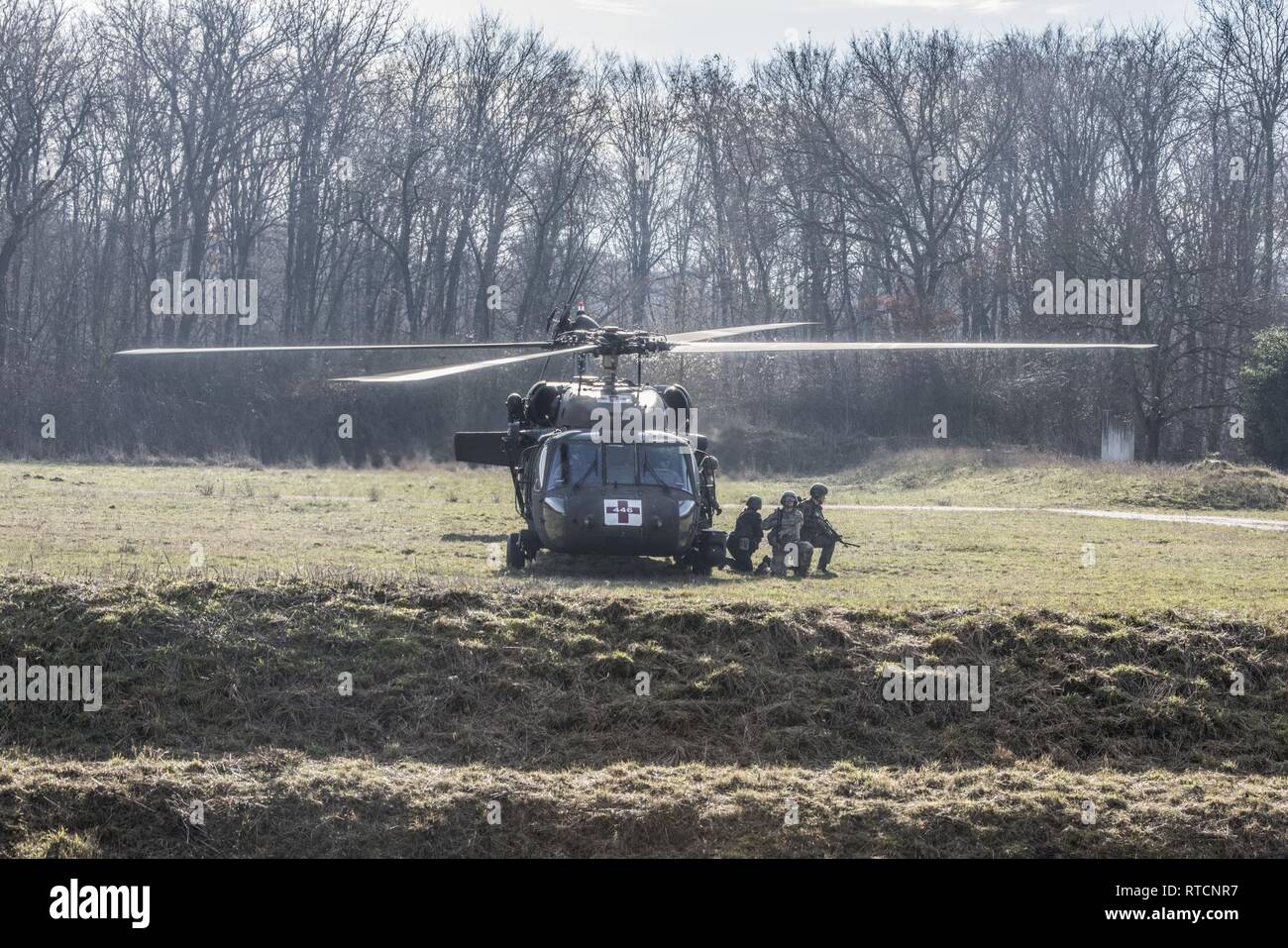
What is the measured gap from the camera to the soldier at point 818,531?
18516 mm

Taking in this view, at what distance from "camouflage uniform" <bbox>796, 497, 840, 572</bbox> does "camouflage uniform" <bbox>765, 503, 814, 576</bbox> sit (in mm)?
216

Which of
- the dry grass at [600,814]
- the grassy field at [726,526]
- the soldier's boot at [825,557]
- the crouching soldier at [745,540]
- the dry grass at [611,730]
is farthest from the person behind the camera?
the crouching soldier at [745,540]

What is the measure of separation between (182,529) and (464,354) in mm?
30667

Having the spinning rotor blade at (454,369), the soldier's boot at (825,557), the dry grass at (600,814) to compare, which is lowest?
the dry grass at (600,814)

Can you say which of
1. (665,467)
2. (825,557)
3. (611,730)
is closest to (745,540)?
(825,557)

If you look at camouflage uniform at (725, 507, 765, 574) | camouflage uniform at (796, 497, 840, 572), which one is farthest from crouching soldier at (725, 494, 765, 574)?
camouflage uniform at (796, 497, 840, 572)

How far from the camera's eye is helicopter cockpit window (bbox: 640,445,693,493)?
58.7ft

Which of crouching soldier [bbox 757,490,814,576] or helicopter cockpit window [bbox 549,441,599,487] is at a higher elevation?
helicopter cockpit window [bbox 549,441,599,487]

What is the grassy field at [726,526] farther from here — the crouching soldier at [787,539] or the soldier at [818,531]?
the crouching soldier at [787,539]

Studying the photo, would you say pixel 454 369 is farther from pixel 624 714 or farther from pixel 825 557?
pixel 825 557

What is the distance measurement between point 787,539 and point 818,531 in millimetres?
627

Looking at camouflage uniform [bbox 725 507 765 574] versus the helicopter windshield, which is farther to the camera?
camouflage uniform [bbox 725 507 765 574]

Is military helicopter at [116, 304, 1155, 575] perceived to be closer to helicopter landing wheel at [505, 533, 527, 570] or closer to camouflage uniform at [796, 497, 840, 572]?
helicopter landing wheel at [505, 533, 527, 570]

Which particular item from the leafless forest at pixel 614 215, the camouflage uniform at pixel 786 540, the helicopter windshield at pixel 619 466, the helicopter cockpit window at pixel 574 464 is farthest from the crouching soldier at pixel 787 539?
the leafless forest at pixel 614 215
